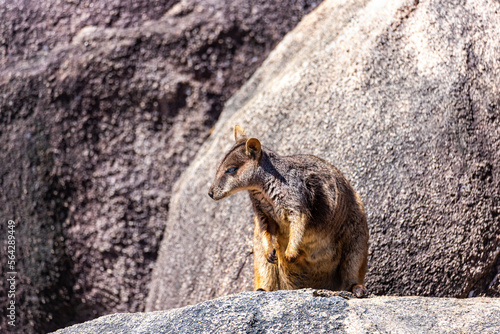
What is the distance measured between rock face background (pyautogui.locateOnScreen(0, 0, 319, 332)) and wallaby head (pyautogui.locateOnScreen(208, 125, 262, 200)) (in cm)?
375

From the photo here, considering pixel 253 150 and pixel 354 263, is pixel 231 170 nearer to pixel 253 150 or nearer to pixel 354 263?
pixel 253 150

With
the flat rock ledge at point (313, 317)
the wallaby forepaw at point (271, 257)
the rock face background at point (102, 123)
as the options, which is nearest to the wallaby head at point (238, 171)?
the wallaby forepaw at point (271, 257)

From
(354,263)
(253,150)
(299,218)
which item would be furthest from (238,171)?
(354,263)

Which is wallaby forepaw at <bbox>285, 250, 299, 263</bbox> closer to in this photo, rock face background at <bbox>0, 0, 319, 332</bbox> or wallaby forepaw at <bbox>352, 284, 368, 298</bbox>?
wallaby forepaw at <bbox>352, 284, 368, 298</bbox>

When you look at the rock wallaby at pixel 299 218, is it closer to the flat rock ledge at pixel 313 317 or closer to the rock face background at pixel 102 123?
the flat rock ledge at pixel 313 317

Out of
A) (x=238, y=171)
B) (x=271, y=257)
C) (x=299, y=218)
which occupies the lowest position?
(x=271, y=257)

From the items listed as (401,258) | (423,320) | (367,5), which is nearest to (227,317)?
(423,320)

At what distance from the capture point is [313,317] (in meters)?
4.17

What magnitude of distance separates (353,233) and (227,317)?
5.71 feet

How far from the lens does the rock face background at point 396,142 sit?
250 inches

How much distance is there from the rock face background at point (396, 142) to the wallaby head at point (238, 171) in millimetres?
1704

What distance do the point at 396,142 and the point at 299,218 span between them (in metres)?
2.12

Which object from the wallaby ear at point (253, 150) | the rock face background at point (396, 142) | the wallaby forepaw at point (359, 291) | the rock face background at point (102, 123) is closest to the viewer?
the wallaby forepaw at point (359, 291)

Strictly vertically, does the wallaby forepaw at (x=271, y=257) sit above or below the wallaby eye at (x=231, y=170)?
below
